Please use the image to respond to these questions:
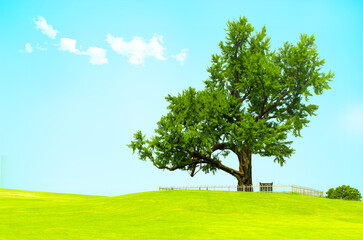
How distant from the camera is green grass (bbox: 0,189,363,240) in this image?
49.3ft

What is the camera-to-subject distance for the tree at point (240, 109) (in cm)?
3734

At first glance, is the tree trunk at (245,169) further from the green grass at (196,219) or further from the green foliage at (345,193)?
the green foliage at (345,193)

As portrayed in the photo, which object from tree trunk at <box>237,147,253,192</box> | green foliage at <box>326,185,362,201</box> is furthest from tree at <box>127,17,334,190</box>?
green foliage at <box>326,185,362,201</box>

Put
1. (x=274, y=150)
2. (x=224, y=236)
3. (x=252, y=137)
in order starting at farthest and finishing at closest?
(x=274, y=150) → (x=252, y=137) → (x=224, y=236)

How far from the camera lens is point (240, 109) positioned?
40906 millimetres

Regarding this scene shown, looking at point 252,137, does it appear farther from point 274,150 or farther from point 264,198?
point 264,198

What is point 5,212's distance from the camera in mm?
24734

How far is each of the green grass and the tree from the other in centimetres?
707

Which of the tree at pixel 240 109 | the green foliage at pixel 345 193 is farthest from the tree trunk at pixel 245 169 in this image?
the green foliage at pixel 345 193

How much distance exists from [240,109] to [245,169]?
22.2 ft

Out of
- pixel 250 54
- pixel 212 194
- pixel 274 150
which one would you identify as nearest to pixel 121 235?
pixel 212 194

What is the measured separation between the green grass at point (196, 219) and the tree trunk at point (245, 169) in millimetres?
7121

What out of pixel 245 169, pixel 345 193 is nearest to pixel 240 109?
pixel 245 169

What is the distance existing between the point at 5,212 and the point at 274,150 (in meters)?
26.6
